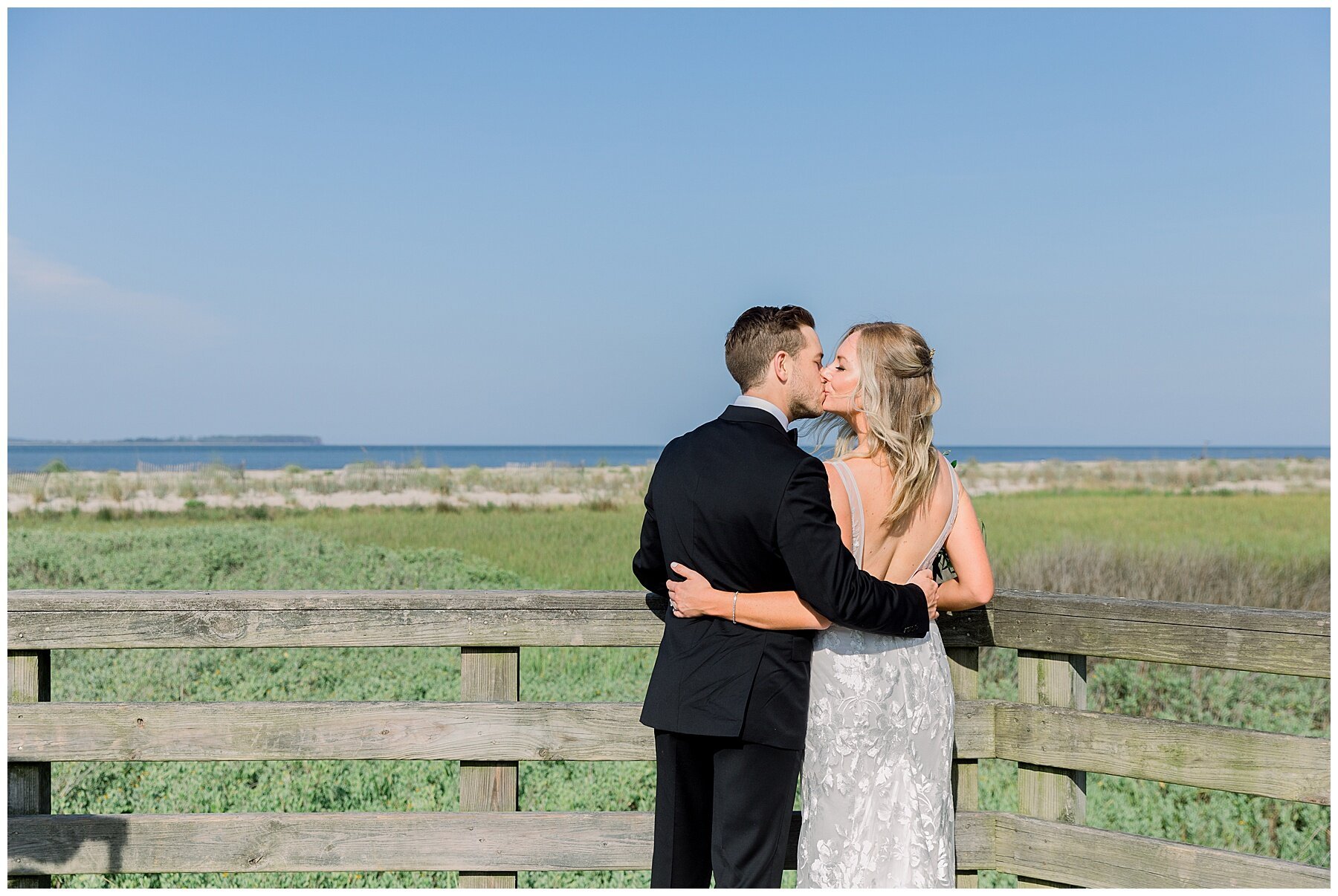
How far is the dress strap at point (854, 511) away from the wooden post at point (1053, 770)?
0.79 meters

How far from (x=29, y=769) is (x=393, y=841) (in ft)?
3.66

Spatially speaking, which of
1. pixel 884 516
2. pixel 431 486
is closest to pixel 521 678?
pixel 884 516

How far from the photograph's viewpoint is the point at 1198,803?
6609 mm

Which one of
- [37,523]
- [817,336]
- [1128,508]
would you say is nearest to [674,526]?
[817,336]

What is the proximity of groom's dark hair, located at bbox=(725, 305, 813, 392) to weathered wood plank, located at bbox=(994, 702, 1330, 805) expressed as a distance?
1.39 meters

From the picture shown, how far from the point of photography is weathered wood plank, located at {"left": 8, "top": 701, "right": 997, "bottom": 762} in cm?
327

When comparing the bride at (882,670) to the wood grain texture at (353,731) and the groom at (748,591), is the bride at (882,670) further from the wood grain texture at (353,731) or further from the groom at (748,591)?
the wood grain texture at (353,731)

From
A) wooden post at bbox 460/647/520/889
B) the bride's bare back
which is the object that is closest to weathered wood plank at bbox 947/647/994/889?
the bride's bare back

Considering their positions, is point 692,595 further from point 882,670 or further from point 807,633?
point 882,670

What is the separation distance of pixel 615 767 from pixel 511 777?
145 inches

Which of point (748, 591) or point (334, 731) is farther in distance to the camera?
point (334, 731)

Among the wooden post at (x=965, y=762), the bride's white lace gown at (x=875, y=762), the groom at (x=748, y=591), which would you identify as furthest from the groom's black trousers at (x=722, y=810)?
the wooden post at (x=965, y=762)

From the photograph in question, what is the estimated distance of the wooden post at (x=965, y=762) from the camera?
133 inches

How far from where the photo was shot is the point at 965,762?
11.2ft
